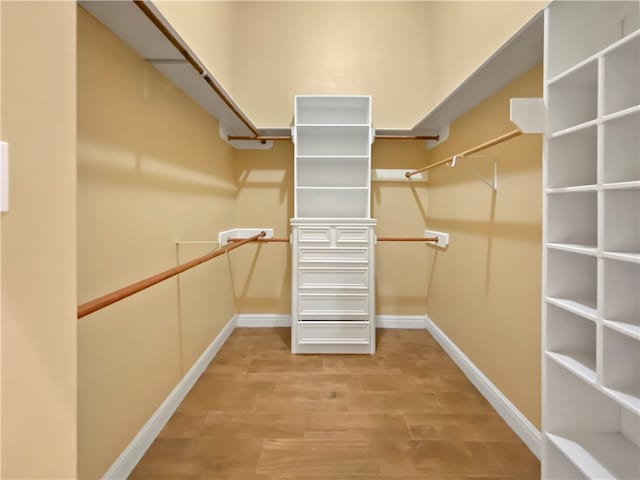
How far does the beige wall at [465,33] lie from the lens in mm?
1860

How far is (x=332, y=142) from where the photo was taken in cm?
307

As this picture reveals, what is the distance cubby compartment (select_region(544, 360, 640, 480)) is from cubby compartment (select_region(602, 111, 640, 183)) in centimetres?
67

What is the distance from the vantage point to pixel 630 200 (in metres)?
0.99

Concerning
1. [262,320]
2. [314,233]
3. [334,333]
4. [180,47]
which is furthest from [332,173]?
[180,47]

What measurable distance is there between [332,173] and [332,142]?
277 millimetres

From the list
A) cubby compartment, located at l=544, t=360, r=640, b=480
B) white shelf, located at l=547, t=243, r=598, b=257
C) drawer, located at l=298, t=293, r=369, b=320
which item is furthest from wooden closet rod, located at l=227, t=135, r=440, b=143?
cubby compartment, located at l=544, t=360, r=640, b=480

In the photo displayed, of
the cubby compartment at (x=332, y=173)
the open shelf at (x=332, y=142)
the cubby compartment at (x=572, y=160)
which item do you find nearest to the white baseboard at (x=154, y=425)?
the cubby compartment at (x=332, y=173)

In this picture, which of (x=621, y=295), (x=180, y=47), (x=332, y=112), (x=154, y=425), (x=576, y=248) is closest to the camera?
(x=621, y=295)

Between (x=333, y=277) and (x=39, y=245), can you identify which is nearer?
(x=39, y=245)

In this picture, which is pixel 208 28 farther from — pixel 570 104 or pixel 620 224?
pixel 620 224

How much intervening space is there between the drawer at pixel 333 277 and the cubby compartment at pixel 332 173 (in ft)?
2.75

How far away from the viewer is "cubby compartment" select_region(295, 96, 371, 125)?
9.54 ft

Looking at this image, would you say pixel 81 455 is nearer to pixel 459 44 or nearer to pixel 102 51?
pixel 102 51

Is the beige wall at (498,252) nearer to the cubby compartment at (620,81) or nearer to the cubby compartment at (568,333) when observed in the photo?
the cubby compartment at (568,333)
